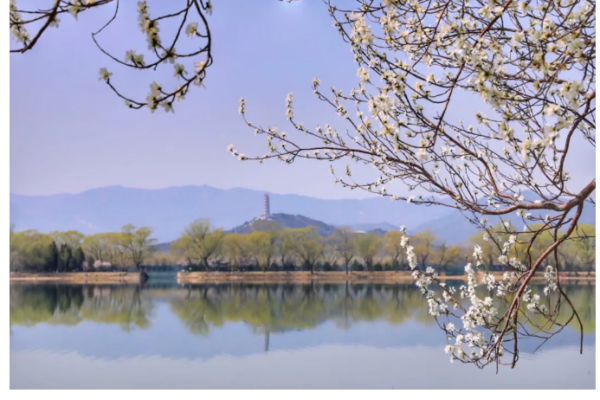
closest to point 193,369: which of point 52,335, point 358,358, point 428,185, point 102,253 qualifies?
point 358,358

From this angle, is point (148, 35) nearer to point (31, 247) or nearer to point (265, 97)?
point (265, 97)

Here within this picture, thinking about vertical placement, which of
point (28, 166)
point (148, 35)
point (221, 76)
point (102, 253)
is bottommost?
point (102, 253)

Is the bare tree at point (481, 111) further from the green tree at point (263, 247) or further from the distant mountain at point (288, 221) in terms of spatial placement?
the distant mountain at point (288, 221)

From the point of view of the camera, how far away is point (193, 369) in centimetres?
607

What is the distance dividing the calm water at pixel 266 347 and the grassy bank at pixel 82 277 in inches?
58.8

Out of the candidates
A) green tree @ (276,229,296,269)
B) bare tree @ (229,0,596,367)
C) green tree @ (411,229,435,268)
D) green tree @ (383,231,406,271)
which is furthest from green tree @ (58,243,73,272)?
bare tree @ (229,0,596,367)

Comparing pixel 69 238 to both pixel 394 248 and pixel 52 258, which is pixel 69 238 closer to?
pixel 52 258

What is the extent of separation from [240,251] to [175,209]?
1413 cm

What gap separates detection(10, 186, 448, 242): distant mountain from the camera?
18578 mm

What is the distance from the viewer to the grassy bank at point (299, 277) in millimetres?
10477

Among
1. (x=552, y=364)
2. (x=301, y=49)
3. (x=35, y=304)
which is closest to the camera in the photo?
(x=552, y=364)

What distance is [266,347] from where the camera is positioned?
6715 millimetres

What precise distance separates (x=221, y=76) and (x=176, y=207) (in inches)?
668

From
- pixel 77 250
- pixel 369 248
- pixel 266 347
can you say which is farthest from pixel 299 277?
pixel 266 347
